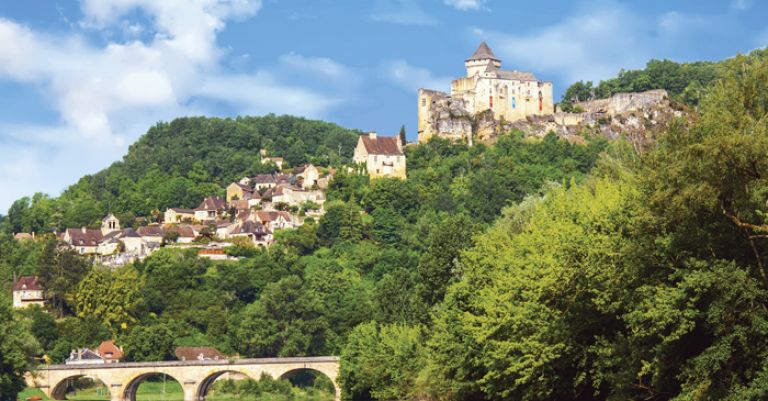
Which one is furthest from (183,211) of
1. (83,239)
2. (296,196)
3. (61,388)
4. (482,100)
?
(61,388)

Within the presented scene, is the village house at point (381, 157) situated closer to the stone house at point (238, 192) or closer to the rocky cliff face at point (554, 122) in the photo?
the rocky cliff face at point (554, 122)

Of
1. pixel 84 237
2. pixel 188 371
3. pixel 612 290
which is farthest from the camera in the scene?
pixel 84 237

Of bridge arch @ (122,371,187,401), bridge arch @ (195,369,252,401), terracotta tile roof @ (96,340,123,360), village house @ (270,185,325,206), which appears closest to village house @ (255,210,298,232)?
village house @ (270,185,325,206)

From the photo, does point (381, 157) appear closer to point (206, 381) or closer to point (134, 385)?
point (206, 381)

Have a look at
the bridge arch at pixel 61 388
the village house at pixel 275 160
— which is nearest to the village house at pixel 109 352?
the bridge arch at pixel 61 388

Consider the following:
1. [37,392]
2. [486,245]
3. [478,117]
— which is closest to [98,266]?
[37,392]

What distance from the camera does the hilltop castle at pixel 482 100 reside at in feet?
440

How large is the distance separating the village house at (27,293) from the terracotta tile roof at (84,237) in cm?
1861

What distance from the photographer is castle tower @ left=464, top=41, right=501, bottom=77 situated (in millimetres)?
136625

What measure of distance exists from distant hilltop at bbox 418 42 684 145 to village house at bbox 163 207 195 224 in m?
23.8

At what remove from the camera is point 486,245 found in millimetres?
45094

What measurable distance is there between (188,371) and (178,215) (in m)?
49.7

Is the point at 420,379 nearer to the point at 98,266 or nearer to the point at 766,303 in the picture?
the point at 766,303

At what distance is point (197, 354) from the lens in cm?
9269
